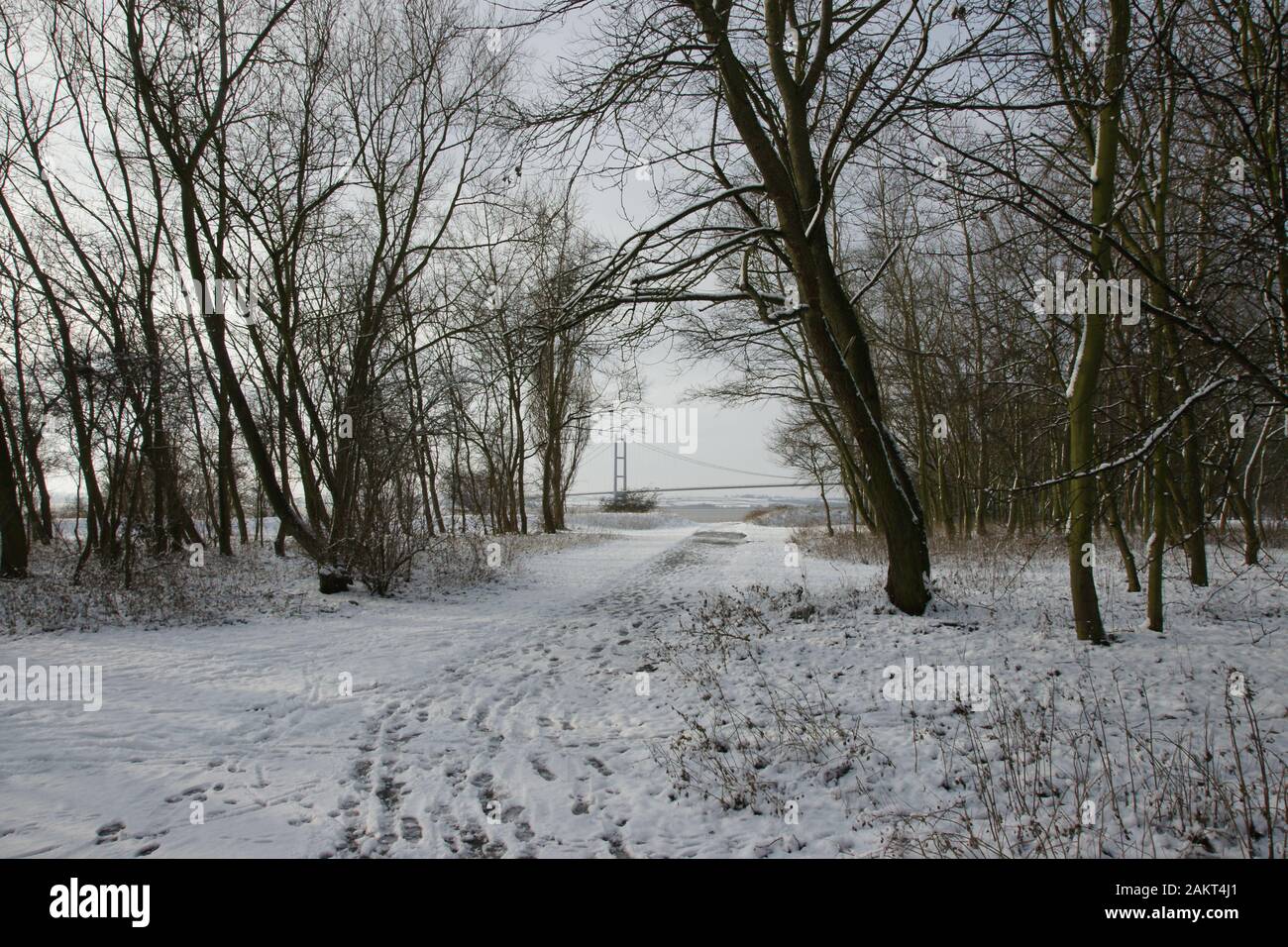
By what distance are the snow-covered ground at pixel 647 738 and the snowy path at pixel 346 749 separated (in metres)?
0.02

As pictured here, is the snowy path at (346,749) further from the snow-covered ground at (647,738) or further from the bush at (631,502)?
the bush at (631,502)

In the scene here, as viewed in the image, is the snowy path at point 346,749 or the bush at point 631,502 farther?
the bush at point 631,502

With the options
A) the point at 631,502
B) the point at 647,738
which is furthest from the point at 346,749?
the point at 631,502

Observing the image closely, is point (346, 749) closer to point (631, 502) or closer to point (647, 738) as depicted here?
point (647, 738)

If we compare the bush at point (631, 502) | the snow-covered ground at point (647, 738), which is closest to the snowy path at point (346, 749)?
the snow-covered ground at point (647, 738)

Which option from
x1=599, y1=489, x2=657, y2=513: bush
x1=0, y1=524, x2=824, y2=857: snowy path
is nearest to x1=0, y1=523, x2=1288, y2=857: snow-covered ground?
x1=0, y1=524, x2=824, y2=857: snowy path

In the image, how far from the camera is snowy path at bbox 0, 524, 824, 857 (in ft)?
11.1

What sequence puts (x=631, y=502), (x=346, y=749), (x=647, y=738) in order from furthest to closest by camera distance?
(x=631, y=502) → (x=647, y=738) → (x=346, y=749)

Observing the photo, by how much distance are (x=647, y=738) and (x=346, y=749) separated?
7.50 ft

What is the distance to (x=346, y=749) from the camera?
15.0 feet

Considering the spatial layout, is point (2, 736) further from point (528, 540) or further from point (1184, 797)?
point (528, 540)

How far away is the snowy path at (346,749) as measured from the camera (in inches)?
133

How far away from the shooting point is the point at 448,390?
11789mm
